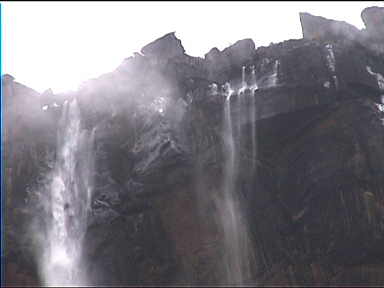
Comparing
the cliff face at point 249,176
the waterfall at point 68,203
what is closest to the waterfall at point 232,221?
the cliff face at point 249,176

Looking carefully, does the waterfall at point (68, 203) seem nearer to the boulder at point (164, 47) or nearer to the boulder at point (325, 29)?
the boulder at point (164, 47)

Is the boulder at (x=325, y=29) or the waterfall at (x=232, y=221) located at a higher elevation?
the boulder at (x=325, y=29)

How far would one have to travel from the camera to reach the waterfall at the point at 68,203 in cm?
3666

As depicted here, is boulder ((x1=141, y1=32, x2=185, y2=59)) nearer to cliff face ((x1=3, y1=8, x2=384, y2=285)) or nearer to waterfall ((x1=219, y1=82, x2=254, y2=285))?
cliff face ((x1=3, y1=8, x2=384, y2=285))

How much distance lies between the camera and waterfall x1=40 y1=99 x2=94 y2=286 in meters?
36.7

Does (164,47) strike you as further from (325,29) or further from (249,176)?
(249,176)

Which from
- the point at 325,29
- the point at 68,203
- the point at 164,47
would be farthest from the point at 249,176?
the point at 164,47

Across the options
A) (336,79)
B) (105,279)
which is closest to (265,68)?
(336,79)

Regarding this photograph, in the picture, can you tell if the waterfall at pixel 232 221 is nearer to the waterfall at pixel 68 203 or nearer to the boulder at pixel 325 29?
the waterfall at pixel 68 203

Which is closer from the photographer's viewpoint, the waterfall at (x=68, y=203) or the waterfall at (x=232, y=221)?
the waterfall at (x=232, y=221)

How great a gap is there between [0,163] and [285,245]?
22170 mm

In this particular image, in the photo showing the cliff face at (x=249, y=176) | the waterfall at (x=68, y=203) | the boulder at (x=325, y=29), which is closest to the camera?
the cliff face at (x=249, y=176)

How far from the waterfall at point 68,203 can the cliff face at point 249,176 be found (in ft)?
2.93

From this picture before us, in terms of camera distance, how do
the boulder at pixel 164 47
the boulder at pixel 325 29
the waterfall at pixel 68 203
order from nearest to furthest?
the waterfall at pixel 68 203 → the boulder at pixel 325 29 → the boulder at pixel 164 47
